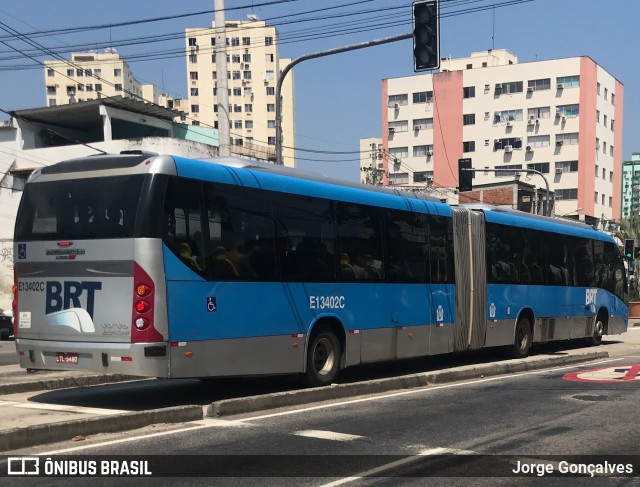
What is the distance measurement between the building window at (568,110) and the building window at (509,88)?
16.6 ft

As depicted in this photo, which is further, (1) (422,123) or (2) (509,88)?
(1) (422,123)

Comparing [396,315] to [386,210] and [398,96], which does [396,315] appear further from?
[398,96]

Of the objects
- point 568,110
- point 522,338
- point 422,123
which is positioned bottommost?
point 522,338

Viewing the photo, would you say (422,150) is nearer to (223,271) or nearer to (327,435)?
(223,271)

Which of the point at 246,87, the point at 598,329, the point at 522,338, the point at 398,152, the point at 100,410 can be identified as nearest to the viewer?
the point at 100,410

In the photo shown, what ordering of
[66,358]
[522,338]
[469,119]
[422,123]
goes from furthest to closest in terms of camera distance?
[422,123], [469,119], [522,338], [66,358]

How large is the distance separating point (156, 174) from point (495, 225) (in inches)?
388

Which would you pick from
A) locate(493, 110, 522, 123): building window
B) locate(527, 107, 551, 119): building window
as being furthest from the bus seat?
locate(493, 110, 522, 123): building window

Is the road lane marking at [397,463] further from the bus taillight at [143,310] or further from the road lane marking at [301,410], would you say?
the bus taillight at [143,310]

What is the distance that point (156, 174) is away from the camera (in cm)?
898

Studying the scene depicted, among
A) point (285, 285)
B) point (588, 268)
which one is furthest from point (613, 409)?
point (588, 268)

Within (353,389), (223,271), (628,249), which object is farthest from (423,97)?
(223,271)

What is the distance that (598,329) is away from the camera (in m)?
21.9

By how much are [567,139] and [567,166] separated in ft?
9.84
